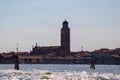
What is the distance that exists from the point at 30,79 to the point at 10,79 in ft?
7.48

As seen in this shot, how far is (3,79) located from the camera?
4419cm

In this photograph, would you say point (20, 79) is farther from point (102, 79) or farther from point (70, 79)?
point (102, 79)

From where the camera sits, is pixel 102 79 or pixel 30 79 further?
pixel 102 79

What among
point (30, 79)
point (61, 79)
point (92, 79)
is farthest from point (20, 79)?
point (92, 79)

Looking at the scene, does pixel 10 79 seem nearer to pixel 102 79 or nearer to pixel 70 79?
pixel 70 79

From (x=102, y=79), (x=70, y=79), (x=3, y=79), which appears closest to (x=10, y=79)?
(x=3, y=79)

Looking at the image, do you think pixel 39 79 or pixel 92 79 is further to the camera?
pixel 92 79

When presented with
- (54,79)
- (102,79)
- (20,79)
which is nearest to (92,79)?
(102,79)

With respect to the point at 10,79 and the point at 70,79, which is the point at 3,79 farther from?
the point at 70,79

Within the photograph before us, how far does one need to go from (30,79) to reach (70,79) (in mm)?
4230

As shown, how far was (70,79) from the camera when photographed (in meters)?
46.5

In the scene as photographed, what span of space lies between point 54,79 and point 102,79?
6239mm

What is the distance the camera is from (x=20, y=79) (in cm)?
4481

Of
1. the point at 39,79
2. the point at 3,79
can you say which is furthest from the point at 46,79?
the point at 3,79
